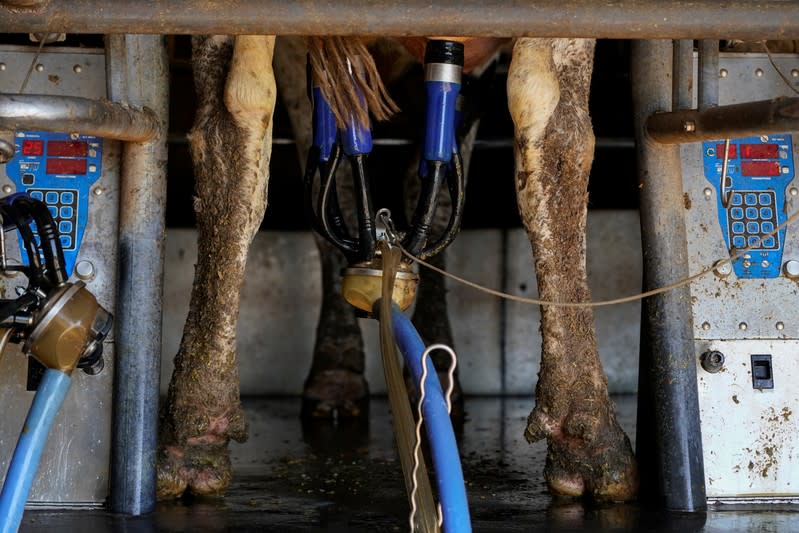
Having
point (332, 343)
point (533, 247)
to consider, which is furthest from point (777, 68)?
point (332, 343)

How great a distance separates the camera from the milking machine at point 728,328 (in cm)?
253

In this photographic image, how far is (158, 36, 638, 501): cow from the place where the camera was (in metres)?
2.48

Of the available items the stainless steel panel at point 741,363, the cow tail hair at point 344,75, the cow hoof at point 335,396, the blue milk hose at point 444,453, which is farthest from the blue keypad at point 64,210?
the cow hoof at point 335,396

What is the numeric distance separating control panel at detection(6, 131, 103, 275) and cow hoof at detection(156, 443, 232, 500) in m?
0.49

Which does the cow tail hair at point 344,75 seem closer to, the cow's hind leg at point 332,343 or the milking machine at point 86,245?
the milking machine at point 86,245

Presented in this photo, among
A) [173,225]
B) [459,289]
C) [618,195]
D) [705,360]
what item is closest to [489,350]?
[459,289]

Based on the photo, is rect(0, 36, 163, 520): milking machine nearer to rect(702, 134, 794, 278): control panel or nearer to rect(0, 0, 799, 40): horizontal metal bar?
rect(0, 0, 799, 40): horizontal metal bar

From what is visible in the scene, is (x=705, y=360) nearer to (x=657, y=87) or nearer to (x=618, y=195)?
(x=657, y=87)

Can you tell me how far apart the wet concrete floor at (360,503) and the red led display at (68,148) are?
31.7 inches

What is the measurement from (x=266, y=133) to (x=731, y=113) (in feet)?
3.32

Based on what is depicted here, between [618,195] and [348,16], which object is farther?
[618,195]

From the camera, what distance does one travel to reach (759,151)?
2695mm

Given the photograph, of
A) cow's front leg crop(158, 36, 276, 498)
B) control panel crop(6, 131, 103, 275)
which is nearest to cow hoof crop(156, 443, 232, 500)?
cow's front leg crop(158, 36, 276, 498)

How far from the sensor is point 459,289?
16.1 ft
